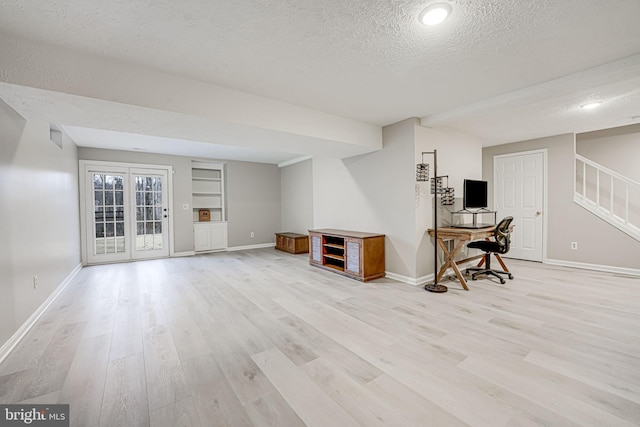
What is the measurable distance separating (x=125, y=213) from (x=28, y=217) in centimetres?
328

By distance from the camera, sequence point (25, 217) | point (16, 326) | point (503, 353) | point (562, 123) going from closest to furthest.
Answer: point (503, 353)
point (16, 326)
point (25, 217)
point (562, 123)

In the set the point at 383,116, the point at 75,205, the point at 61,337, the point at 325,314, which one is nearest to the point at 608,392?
the point at 325,314

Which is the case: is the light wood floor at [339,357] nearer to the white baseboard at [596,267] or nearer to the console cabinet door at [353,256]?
the console cabinet door at [353,256]

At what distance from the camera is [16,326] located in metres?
2.24

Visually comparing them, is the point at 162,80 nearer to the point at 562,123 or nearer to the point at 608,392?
the point at 608,392

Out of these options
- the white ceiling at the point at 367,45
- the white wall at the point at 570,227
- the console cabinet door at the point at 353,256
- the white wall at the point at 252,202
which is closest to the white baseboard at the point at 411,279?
the console cabinet door at the point at 353,256

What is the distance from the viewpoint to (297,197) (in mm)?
7129

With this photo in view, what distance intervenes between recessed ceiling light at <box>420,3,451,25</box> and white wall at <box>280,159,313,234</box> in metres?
4.87

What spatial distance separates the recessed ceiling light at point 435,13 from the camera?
1561 millimetres

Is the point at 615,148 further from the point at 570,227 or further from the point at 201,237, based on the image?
the point at 201,237

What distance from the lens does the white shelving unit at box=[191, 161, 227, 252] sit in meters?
6.63

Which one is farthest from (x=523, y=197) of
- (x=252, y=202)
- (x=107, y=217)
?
(x=107, y=217)

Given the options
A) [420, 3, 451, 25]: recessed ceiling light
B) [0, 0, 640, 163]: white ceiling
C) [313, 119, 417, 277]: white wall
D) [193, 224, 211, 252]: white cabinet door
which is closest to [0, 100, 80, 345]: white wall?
[0, 0, 640, 163]: white ceiling

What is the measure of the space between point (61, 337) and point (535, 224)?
6.83 metres
